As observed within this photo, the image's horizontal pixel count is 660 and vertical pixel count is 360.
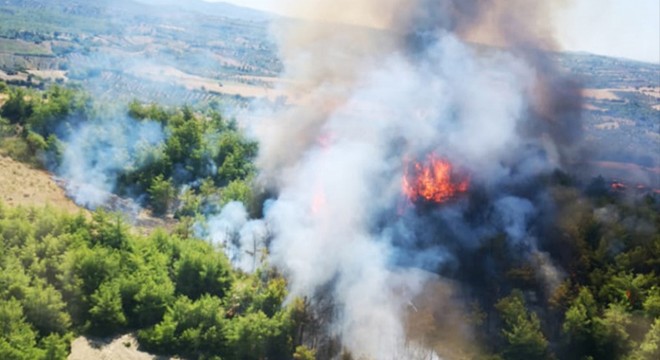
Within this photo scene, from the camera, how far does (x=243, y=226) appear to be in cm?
3194

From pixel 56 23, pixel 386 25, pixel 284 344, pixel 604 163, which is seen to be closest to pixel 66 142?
pixel 386 25

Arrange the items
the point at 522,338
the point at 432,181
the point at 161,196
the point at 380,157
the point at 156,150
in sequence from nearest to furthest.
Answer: the point at 522,338, the point at 380,157, the point at 432,181, the point at 161,196, the point at 156,150

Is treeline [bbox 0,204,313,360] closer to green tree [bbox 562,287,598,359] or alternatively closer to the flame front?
green tree [bbox 562,287,598,359]

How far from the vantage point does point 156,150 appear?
138ft

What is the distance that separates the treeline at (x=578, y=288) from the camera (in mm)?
23969

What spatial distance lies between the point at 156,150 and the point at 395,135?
55.1ft

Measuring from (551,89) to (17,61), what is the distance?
87887mm

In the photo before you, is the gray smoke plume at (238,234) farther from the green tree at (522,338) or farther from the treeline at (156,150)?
the green tree at (522,338)

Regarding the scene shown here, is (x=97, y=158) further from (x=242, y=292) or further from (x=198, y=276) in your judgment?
(x=242, y=292)

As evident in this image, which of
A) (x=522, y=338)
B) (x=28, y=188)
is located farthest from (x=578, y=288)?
(x=28, y=188)

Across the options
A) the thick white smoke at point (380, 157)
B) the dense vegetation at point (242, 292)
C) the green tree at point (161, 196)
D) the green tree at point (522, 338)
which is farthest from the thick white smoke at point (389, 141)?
the green tree at point (161, 196)

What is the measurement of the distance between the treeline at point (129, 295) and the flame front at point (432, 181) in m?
11.5

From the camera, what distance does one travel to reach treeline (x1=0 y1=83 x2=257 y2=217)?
1533 inches

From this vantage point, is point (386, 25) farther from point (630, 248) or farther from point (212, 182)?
point (630, 248)
